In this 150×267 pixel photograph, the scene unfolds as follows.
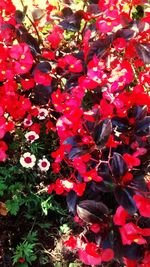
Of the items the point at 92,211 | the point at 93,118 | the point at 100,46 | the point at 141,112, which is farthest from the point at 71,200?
the point at 100,46

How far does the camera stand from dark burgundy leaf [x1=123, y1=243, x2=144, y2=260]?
74.6 inches

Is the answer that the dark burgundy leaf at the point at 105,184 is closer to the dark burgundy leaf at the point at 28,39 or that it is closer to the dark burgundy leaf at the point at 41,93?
the dark burgundy leaf at the point at 41,93

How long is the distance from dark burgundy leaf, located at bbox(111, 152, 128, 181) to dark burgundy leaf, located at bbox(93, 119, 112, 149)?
0.27 ft

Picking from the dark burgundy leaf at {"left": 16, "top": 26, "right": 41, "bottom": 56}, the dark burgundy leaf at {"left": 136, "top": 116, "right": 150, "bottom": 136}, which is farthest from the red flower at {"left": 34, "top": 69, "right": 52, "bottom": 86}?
the dark burgundy leaf at {"left": 136, "top": 116, "right": 150, "bottom": 136}

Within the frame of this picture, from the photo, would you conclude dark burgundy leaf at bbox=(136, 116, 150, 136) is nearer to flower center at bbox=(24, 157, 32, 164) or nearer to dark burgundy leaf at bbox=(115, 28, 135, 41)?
dark burgundy leaf at bbox=(115, 28, 135, 41)

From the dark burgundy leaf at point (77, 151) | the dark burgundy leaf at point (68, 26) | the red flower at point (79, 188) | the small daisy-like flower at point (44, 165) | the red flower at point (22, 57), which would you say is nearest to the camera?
the dark burgundy leaf at point (77, 151)

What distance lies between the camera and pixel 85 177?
1.95m

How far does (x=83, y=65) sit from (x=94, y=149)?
0.47 m

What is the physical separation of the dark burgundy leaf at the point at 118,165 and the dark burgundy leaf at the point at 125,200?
0.21ft

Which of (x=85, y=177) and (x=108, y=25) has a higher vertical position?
(x=108, y=25)

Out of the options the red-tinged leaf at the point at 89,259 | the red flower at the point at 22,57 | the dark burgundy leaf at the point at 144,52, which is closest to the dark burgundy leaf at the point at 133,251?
the red-tinged leaf at the point at 89,259

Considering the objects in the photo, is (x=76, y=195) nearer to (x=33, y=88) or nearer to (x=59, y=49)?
(x=33, y=88)

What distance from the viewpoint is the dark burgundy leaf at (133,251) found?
→ 1.90 meters

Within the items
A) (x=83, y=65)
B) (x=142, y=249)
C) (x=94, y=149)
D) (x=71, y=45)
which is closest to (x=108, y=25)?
(x=83, y=65)
